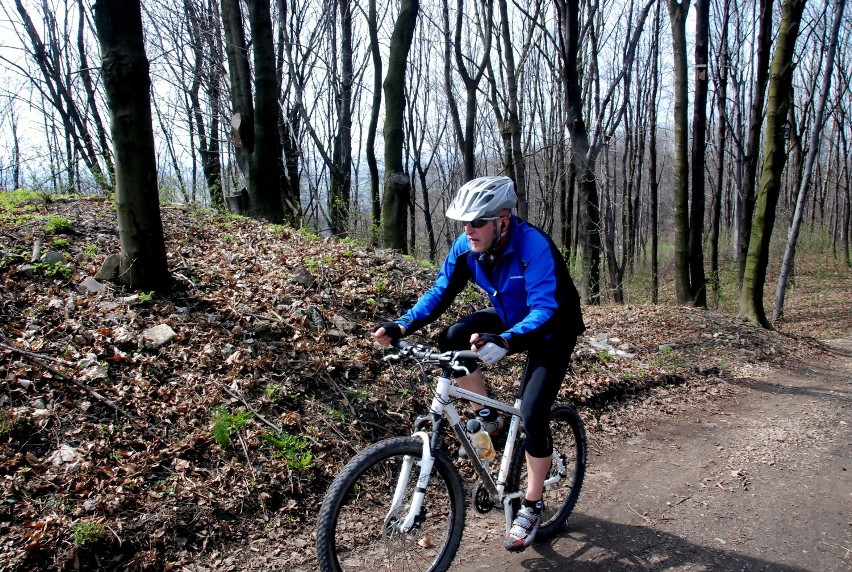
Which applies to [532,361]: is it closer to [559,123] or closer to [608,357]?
[608,357]

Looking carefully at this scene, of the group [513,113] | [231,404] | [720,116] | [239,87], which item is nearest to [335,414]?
[231,404]

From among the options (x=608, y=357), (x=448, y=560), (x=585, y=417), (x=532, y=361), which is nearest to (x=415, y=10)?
(x=608, y=357)

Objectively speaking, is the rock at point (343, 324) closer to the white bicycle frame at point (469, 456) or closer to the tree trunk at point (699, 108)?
the white bicycle frame at point (469, 456)

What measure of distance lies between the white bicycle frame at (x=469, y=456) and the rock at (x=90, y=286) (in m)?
3.81

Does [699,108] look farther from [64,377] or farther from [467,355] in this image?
[64,377]

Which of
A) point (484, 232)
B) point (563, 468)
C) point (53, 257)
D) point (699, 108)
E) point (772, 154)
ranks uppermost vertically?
point (699, 108)

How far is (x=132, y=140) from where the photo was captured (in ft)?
17.5

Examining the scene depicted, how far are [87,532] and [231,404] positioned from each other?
1455mm

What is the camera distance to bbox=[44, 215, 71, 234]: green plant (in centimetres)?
621

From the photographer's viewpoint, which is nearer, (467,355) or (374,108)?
(467,355)

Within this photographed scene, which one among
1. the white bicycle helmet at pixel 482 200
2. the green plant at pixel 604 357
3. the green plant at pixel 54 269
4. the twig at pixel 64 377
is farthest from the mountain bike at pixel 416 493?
the green plant at pixel 604 357

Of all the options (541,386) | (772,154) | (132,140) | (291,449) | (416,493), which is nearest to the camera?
(416,493)

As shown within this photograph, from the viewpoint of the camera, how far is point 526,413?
3445 millimetres

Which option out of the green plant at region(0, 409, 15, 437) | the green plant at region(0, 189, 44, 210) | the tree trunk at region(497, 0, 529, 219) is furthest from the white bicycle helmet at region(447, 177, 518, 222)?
the tree trunk at region(497, 0, 529, 219)
